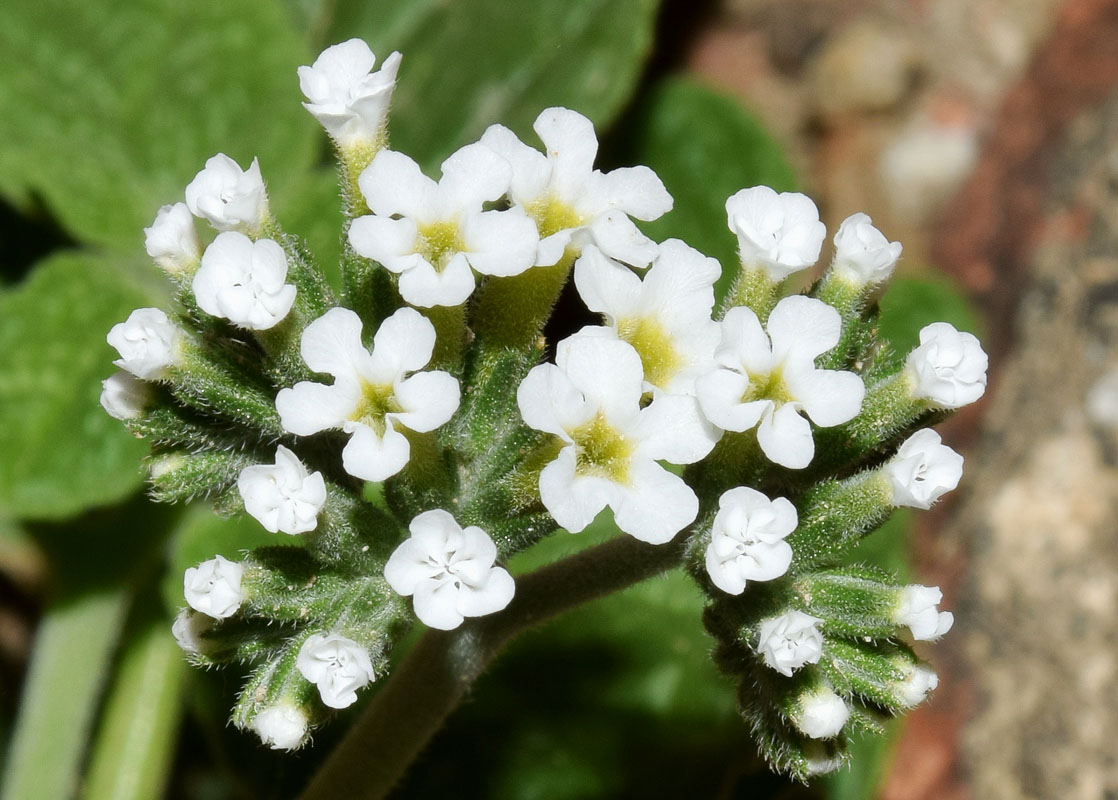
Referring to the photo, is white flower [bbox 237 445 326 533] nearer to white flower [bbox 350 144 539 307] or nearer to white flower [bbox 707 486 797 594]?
white flower [bbox 350 144 539 307]

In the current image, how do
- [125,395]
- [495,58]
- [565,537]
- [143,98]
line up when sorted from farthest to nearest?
[495,58] < [143,98] < [565,537] < [125,395]

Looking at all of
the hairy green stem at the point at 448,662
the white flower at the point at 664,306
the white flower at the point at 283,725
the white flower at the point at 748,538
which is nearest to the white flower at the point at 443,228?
the white flower at the point at 664,306

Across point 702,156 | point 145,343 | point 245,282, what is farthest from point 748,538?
point 702,156

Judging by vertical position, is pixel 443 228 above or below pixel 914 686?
above

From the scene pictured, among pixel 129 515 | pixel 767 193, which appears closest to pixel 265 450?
pixel 767 193

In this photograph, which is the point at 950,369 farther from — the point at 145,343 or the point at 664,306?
the point at 145,343

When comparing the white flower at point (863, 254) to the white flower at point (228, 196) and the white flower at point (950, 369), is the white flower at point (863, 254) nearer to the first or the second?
the white flower at point (950, 369)

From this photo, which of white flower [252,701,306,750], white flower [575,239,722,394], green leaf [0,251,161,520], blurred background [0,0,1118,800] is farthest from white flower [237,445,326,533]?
green leaf [0,251,161,520]
